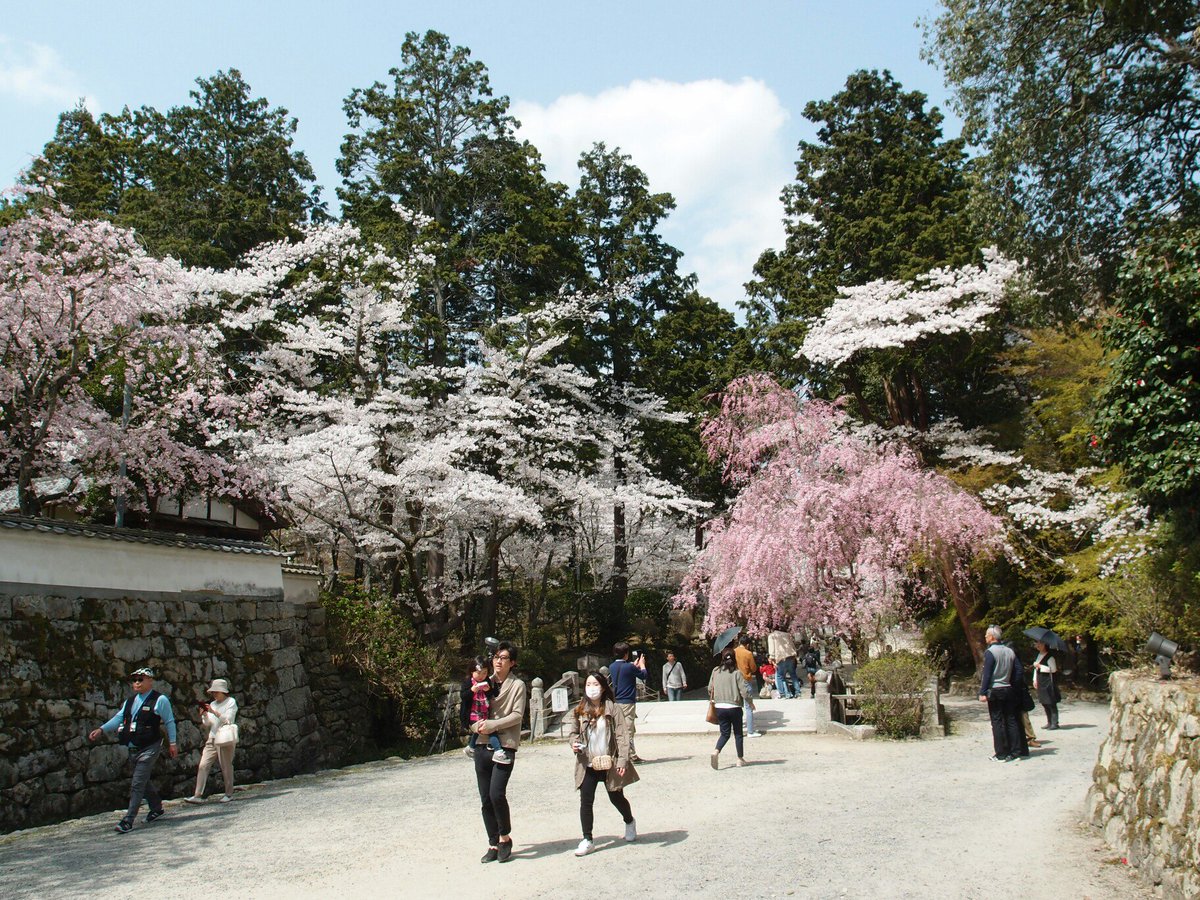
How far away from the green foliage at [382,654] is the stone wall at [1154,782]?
41.4ft

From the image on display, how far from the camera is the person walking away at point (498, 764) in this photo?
6793 millimetres

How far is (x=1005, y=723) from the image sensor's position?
36.3 ft

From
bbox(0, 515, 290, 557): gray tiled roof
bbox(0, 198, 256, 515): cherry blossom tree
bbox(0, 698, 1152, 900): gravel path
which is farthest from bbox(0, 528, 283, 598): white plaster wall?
bbox(0, 698, 1152, 900): gravel path

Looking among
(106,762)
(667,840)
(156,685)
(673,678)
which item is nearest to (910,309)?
(673,678)

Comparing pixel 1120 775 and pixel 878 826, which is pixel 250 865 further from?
pixel 1120 775

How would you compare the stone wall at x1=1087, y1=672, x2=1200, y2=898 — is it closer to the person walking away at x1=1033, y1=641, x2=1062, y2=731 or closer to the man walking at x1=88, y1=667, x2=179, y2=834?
the person walking away at x1=1033, y1=641, x2=1062, y2=731

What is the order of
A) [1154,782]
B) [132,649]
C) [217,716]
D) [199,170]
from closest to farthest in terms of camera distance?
[1154,782] < [217,716] < [132,649] < [199,170]

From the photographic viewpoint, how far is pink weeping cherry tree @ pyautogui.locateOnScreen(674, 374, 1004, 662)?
16.2 meters

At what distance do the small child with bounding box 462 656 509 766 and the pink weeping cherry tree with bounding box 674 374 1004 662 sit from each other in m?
10.4

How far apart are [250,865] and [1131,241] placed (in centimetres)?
1468

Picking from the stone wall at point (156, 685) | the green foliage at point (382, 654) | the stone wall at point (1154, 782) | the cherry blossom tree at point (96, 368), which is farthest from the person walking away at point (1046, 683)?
the cherry blossom tree at point (96, 368)

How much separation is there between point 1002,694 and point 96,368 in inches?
611

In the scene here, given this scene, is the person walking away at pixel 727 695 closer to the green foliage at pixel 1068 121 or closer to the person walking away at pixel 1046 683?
the person walking away at pixel 1046 683

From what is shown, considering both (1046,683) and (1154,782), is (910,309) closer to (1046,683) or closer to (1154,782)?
(1046,683)
